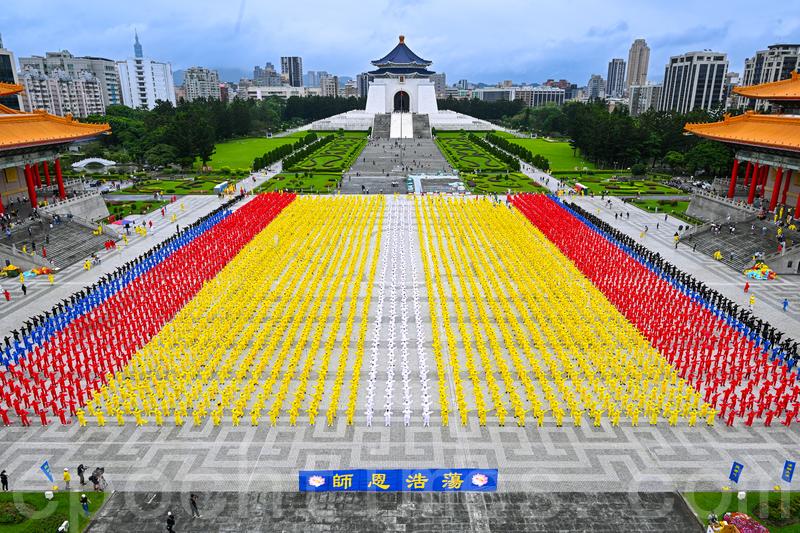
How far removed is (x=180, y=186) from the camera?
57125mm

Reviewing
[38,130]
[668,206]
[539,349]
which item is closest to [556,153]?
[668,206]

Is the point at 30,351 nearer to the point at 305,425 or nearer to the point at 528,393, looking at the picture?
the point at 305,425

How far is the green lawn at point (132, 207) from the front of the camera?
45.1 m

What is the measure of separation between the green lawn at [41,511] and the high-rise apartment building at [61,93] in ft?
345

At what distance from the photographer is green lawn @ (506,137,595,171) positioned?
236ft

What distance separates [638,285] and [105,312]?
2641 cm

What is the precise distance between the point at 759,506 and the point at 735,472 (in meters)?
0.90

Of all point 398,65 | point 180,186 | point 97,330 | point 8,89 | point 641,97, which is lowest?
point 97,330

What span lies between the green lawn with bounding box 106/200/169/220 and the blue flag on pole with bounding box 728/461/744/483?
43.4 m

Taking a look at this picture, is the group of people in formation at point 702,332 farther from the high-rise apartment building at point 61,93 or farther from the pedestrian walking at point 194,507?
the high-rise apartment building at point 61,93

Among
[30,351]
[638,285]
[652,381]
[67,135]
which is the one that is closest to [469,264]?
[638,285]

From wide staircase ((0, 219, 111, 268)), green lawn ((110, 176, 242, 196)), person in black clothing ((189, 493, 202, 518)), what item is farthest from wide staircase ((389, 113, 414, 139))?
person in black clothing ((189, 493, 202, 518))

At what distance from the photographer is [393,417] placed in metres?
17.1

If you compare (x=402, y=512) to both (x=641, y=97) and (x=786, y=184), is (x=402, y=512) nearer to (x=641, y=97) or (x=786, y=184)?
(x=786, y=184)
